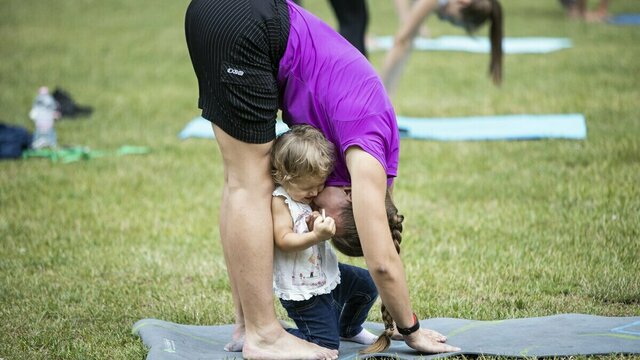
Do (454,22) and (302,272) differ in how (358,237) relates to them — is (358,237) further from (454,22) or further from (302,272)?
(454,22)

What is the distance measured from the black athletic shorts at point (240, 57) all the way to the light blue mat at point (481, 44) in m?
7.92

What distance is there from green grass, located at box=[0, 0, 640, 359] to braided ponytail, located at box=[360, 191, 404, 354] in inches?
22.9

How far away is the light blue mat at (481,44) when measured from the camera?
10711 millimetres

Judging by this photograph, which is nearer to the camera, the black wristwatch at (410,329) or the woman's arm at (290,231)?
the woman's arm at (290,231)

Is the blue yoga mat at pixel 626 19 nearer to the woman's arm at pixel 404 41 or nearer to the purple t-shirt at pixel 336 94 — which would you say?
the woman's arm at pixel 404 41

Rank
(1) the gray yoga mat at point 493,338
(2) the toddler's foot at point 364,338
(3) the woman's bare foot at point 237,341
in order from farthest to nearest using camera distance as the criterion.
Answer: (2) the toddler's foot at point 364,338 → (3) the woman's bare foot at point 237,341 → (1) the gray yoga mat at point 493,338

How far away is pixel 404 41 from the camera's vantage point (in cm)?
673

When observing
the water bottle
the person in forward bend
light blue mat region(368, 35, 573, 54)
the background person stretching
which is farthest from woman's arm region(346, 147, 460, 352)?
light blue mat region(368, 35, 573, 54)

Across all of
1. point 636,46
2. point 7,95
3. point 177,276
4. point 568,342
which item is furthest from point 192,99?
point 568,342

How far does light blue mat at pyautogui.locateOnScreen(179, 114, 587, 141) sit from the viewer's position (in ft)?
21.2

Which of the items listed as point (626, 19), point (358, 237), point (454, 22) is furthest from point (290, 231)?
point (626, 19)

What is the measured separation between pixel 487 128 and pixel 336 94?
4.22 metres

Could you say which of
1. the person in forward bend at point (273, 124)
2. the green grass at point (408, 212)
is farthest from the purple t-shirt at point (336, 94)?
the green grass at point (408, 212)

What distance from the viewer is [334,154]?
2906 mm
